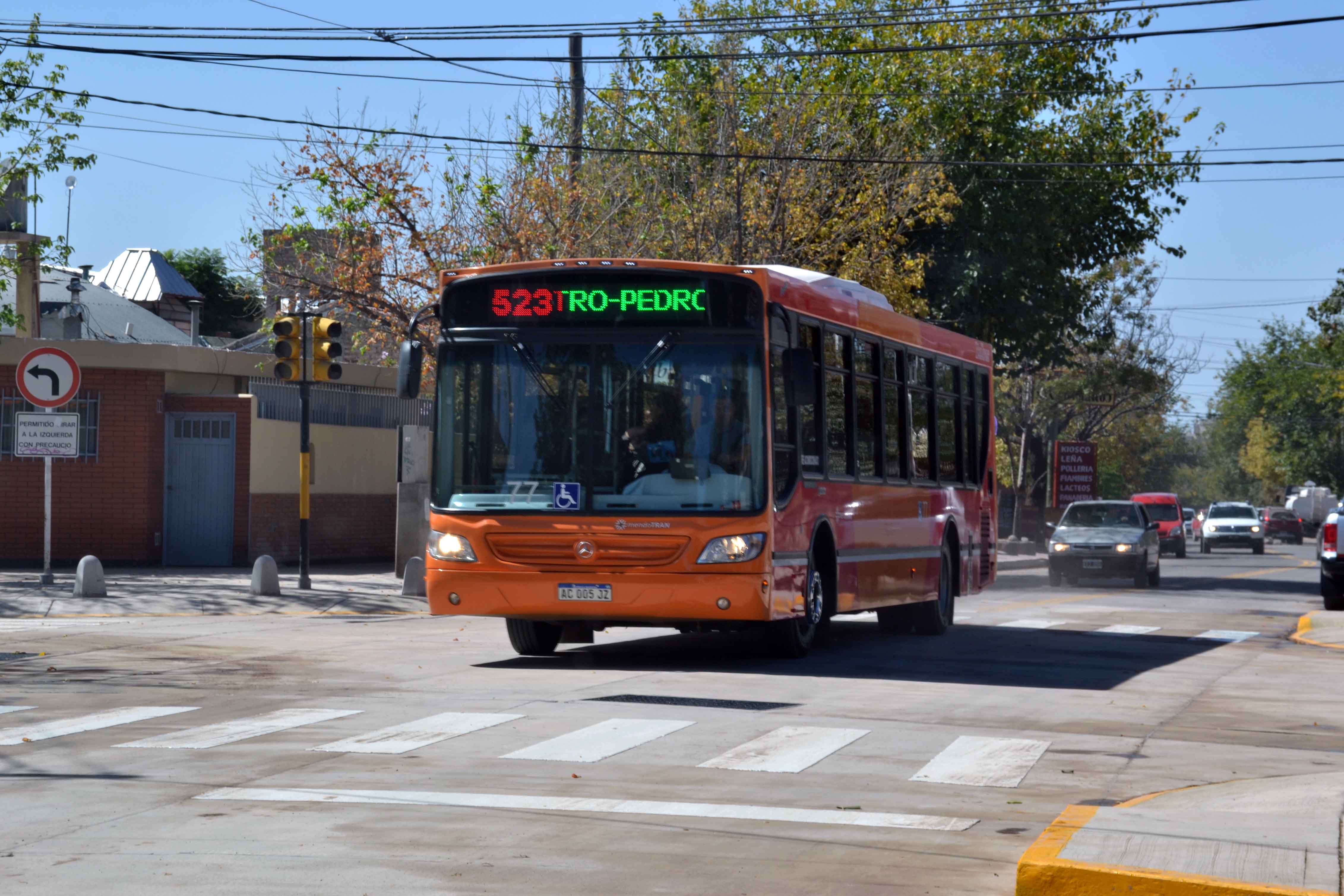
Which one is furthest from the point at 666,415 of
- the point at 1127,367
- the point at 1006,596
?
the point at 1127,367

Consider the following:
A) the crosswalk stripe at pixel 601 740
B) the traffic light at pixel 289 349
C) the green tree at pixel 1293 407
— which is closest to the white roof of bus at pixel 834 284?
the crosswalk stripe at pixel 601 740

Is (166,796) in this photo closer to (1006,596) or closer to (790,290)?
(790,290)

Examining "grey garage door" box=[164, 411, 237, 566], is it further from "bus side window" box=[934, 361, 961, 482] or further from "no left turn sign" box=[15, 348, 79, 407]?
"bus side window" box=[934, 361, 961, 482]

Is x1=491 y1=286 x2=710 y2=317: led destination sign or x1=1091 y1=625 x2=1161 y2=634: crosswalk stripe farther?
x1=1091 y1=625 x2=1161 y2=634: crosswalk stripe

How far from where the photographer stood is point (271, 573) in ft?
71.3

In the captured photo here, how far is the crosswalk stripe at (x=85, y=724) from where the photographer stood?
32.2 ft

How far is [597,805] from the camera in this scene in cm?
773

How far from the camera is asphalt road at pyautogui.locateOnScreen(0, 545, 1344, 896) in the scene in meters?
6.53

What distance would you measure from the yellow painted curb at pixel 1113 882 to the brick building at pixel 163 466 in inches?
847

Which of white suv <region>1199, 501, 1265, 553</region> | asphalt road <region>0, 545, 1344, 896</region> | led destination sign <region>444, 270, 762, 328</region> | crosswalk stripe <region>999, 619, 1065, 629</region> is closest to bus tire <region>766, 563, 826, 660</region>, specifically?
asphalt road <region>0, 545, 1344, 896</region>

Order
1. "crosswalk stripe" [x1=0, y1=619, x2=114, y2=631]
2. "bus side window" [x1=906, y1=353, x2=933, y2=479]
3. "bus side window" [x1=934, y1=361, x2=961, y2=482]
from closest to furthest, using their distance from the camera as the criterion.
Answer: "bus side window" [x1=906, y1=353, x2=933, y2=479], "crosswalk stripe" [x1=0, y1=619, x2=114, y2=631], "bus side window" [x1=934, y1=361, x2=961, y2=482]

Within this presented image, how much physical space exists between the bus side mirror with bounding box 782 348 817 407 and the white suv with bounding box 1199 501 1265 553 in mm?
51680

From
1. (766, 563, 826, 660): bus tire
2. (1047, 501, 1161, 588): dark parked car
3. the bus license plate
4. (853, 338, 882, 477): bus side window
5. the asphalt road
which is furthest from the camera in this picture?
(1047, 501, 1161, 588): dark parked car

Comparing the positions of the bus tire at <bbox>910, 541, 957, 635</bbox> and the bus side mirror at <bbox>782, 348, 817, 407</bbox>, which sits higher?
the bus side mirror at <bbox>782, 348, 817, 407</bbox>
